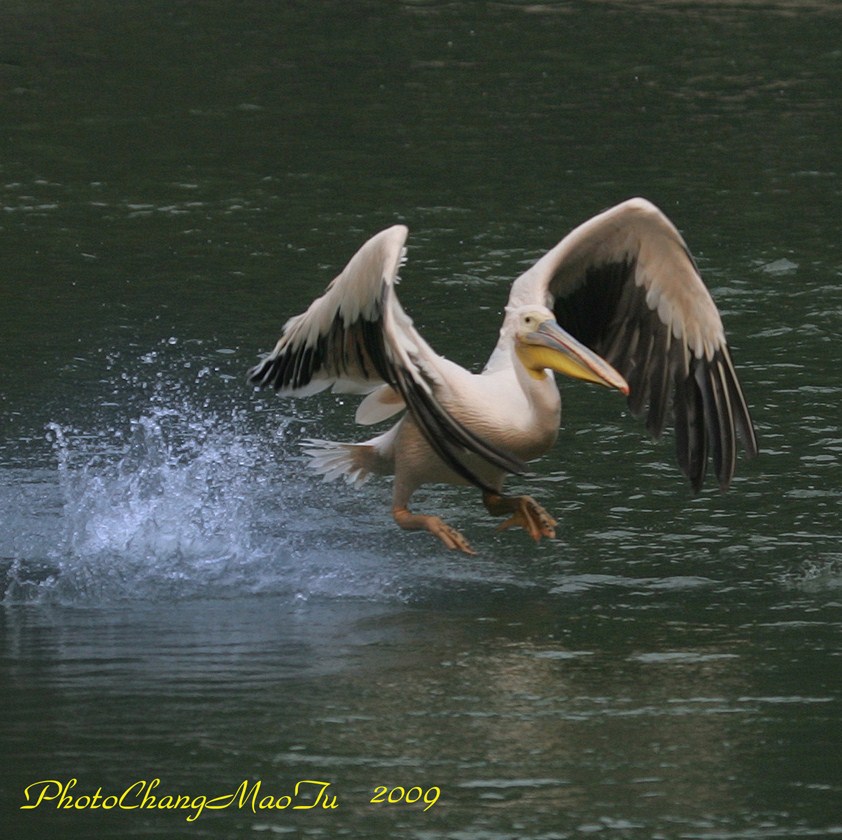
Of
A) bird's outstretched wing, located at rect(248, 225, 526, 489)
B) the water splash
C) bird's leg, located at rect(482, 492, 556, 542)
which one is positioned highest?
bird's outstretched wing, located at rect(248, 225, 526, 489)

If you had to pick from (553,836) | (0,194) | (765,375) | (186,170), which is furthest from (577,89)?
(553,836)

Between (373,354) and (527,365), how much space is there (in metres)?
0.57

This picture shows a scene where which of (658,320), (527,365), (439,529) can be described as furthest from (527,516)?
(658,320)

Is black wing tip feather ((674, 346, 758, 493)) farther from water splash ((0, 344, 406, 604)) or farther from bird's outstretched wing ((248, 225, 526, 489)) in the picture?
water splash ((0, 344, 406, 604))

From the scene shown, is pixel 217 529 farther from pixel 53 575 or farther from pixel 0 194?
pixel 0 194

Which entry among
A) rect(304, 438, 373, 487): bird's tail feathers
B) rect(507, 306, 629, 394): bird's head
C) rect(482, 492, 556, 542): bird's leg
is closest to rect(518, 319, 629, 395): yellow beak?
rect(507, 306, 629, 394): bird's head

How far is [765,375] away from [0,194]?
587 centimetres

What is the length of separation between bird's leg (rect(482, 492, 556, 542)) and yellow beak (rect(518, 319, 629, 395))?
0.56 m

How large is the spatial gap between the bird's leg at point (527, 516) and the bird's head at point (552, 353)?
0.55 meters

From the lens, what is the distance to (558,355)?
6824mm

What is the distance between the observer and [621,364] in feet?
24.9

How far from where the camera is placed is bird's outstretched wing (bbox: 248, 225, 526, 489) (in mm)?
6578

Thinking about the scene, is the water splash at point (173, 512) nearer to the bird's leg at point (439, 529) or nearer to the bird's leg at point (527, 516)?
the bird's leg at point (439, 529)

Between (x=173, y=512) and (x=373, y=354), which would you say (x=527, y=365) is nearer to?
(x=373, y=354)
